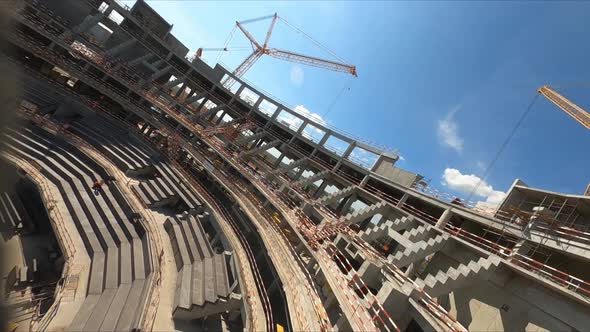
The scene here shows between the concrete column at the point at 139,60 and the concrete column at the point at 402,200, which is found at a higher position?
the concrete column at the point at 402,200

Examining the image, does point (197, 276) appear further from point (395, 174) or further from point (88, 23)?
point (88, 23)

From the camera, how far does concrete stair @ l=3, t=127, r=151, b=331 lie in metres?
11.4

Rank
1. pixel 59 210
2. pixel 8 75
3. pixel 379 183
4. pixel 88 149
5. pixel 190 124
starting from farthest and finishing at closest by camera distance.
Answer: pixel 190 124 < pixel 379 183 < pixel 88 149 < pixel 59 210 < pixel 8 75

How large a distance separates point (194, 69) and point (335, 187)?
26.3 metres

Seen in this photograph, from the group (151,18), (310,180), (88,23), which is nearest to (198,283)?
(310,180)

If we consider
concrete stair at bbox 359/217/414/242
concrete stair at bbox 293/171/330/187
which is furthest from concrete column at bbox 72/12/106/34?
concrete stair at bbox 359/217/414/242

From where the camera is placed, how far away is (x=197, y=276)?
1434 centimetres

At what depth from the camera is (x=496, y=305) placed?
497 inches

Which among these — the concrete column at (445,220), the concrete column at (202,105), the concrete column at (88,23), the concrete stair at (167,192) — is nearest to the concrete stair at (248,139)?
the concrete stair at (167,192)

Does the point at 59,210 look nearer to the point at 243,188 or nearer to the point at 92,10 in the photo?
the point at 243,188

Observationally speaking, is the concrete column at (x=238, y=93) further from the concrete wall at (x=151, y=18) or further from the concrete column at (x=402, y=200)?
the concrete column at (x=402, y=200)

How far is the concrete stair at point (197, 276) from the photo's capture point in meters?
12.6

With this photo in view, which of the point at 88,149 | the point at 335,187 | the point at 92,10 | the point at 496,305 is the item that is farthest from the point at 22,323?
the point at 92,10

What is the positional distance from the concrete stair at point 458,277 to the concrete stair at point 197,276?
9.10m
